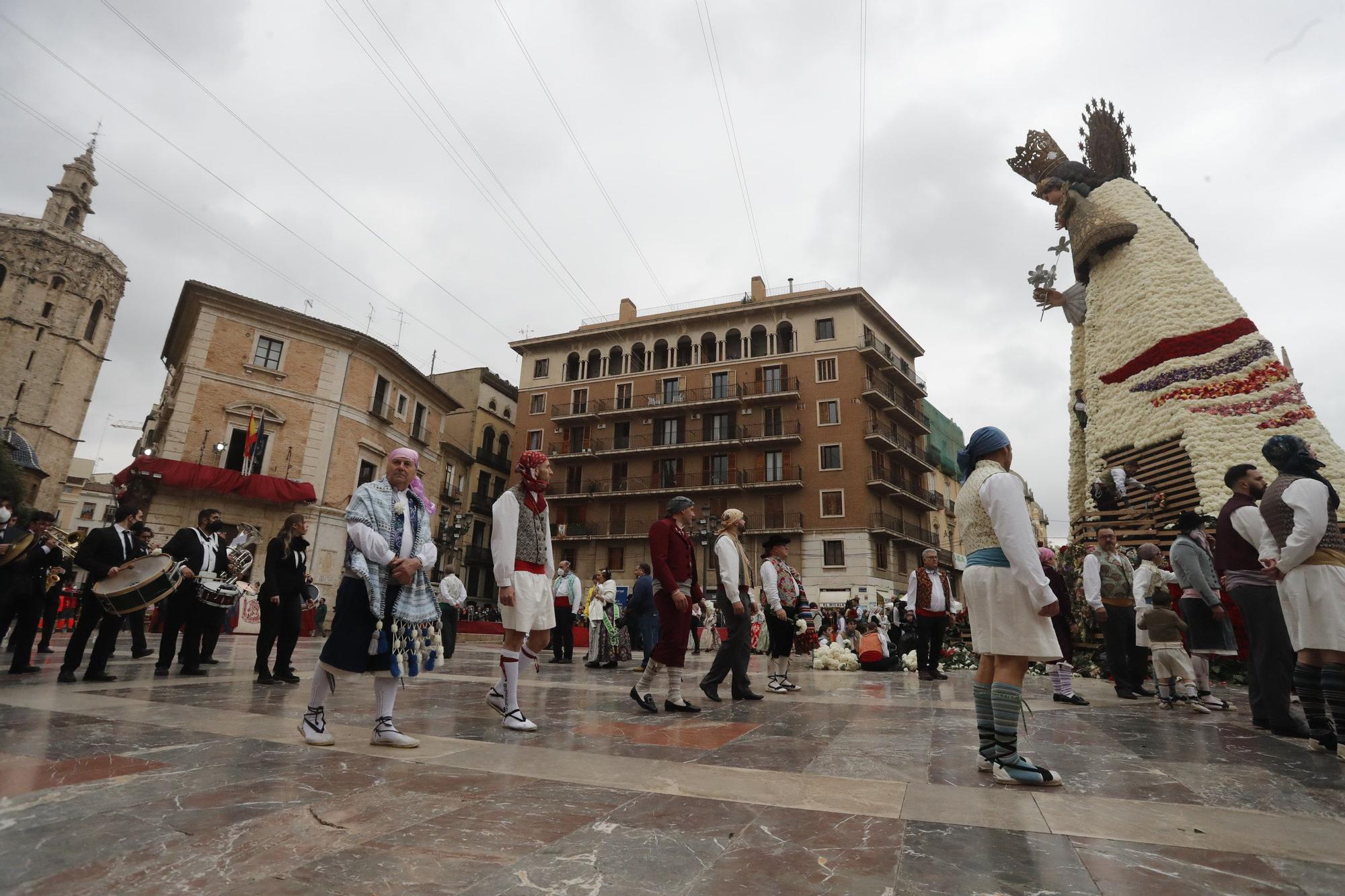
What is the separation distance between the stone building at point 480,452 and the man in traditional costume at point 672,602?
33.5 m

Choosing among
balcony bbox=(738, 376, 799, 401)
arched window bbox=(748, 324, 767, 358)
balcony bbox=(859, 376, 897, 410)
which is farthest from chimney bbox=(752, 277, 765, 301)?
balcony bbox=(859, 376, 897, 410)

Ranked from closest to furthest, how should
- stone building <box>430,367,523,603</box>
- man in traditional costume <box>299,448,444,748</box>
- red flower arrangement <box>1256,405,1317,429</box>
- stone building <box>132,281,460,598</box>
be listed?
man in traditional costume <box>299,448,444,748</box>, red flower arrangement <box>1256,405,1317,429</box>, stone building <box>132,281,460,598</box>, stone building <box>430,367,523,603</box>

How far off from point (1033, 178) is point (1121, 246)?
2415 millimetres

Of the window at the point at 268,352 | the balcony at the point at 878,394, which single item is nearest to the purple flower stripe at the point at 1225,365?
the balcony at the point at 878,394

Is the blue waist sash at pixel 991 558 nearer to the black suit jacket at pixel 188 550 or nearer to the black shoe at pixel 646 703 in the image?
the black shoe at pixel 646 703

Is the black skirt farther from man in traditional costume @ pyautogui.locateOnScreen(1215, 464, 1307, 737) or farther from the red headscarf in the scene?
man in traditional costume @ pyautogui.locateOnScreen(1215, 464, 1307, 737)

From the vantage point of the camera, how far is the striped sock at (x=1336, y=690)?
3781mm

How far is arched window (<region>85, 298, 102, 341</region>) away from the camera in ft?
174

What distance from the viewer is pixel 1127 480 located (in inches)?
389

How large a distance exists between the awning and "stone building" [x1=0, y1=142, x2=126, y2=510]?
34.1 metres

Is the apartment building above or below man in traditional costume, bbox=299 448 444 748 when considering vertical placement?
above

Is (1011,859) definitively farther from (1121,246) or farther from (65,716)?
(1121,246)

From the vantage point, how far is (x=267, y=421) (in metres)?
24.6

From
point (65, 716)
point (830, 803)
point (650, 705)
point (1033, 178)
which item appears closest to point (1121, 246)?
point (1033, 178)
